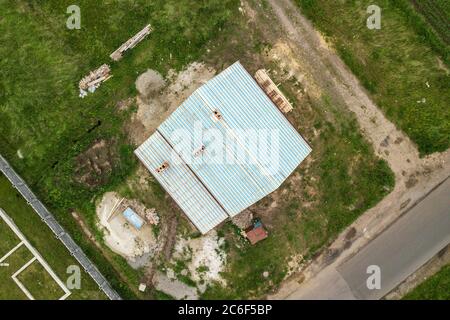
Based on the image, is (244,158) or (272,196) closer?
(244,158)

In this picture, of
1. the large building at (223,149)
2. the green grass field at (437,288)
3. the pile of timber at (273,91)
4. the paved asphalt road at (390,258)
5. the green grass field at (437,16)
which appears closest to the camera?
the large building at (223,149)

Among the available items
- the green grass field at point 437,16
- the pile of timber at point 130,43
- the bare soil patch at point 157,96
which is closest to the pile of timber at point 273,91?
the bare soil patch at point 157,96

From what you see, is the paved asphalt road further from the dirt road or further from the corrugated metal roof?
the corrugated metal roof

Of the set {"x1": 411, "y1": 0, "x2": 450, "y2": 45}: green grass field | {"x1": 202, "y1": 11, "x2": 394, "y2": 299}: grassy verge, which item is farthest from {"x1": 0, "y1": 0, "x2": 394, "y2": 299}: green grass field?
{"x1": 411, "y1": 0, "x2": 450, "y2": 45}: green grass field

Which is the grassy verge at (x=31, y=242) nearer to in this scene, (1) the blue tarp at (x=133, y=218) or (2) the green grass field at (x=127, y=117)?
(2) the green grass field at (x=127, y=117)

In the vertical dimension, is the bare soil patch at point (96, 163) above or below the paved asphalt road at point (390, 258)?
above
